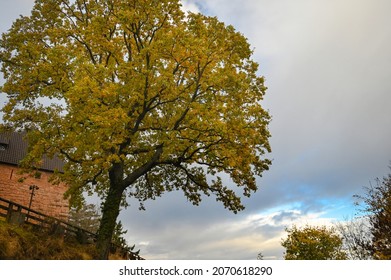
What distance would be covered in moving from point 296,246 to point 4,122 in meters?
27.8

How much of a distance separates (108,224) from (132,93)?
751 centimetres

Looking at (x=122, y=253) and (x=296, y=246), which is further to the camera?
(x=296, y=246)

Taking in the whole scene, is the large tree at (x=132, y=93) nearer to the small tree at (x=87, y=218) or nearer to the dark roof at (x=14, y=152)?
the dark roof at (x=14, y=152)

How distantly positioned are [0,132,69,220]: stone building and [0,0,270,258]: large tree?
2019 cm

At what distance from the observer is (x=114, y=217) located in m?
18.0

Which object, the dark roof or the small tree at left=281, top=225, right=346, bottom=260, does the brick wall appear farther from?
the small tree at left=281, top=225, right=346, bottom=260

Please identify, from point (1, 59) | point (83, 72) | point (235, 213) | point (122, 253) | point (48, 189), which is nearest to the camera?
point (83, 72)

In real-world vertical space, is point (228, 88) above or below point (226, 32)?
below

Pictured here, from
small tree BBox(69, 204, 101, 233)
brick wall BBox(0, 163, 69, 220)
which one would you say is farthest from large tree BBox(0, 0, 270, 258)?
small tree BBox(69, 204, 101, 233)

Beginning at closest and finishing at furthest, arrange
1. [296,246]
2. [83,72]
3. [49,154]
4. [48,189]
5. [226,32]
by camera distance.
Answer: [83,72] → [49,154] → [226,32] → [296,246] → [48,189]

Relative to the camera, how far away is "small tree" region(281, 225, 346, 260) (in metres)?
30.7

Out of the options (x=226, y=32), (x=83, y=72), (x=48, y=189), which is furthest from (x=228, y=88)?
(x=48, y=189)
